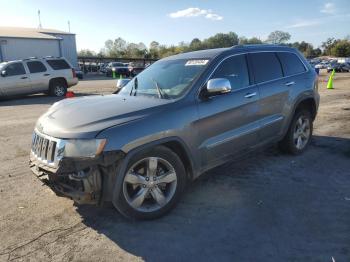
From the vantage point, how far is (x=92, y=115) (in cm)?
395

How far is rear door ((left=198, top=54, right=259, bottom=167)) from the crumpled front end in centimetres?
126

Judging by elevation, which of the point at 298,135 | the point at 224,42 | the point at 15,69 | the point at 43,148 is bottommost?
the point at 298,135

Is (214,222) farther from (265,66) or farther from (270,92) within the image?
(265,66)

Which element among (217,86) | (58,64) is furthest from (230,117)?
(58,64)

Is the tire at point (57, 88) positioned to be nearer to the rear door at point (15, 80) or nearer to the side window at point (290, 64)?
the rear door at point (15, 80)

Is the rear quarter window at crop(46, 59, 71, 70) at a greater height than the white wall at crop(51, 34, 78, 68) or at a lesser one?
lesser

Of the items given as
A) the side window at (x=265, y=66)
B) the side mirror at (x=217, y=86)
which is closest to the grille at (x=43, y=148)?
the side mirror at (x=217, y=86)

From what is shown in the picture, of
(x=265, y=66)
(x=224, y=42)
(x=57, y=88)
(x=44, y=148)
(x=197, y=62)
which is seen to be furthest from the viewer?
(x=57, y=88)

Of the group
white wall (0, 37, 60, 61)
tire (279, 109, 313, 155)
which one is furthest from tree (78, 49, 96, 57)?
tire (279, 109, 313, 155)

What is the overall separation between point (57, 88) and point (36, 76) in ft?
3.77

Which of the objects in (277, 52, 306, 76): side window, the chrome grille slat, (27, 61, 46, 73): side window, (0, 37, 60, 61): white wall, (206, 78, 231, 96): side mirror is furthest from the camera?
(0, 37, 60, 61): white wall

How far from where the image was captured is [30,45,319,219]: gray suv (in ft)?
11.7

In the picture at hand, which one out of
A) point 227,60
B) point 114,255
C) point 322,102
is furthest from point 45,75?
point 114,255

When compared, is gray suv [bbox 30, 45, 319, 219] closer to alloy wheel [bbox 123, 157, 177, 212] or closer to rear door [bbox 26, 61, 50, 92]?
alloy wheel [bbox 123, 157, 177, 212]
